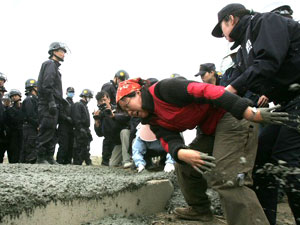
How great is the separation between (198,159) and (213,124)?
56cm

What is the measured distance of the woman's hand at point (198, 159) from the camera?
2029 mm

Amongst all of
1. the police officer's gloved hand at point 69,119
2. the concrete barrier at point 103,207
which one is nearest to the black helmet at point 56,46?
the police officer's gloved hand at point 69,119

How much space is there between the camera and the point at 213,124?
8.32ft

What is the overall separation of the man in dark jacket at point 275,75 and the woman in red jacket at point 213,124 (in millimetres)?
240

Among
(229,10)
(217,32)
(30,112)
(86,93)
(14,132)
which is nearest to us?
(229,10)

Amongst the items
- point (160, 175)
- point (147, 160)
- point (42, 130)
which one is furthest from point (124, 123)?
point (160, 175)

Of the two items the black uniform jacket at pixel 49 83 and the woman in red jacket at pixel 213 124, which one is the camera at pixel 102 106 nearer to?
the black uniform jacket at pixel 49 83

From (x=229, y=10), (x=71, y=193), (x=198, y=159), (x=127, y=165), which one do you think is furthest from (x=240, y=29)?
(x=127, y=165)

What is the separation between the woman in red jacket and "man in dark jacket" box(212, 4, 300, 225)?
0.24 meters

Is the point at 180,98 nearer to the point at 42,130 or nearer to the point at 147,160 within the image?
the point at 147,160

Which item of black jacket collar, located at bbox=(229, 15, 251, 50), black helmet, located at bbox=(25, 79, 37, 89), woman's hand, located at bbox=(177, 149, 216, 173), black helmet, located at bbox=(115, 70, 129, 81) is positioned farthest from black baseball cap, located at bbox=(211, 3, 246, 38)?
black helmet, located at bbox=(25, 79, 37, 89)

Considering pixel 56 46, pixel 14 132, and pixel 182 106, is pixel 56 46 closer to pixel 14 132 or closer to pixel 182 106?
pixel 14 132

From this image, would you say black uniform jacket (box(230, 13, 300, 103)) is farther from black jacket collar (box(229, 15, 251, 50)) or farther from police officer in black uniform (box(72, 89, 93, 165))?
police officer in black uniform (box(72, 89, 93, 165))

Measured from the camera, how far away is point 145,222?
2.94m
